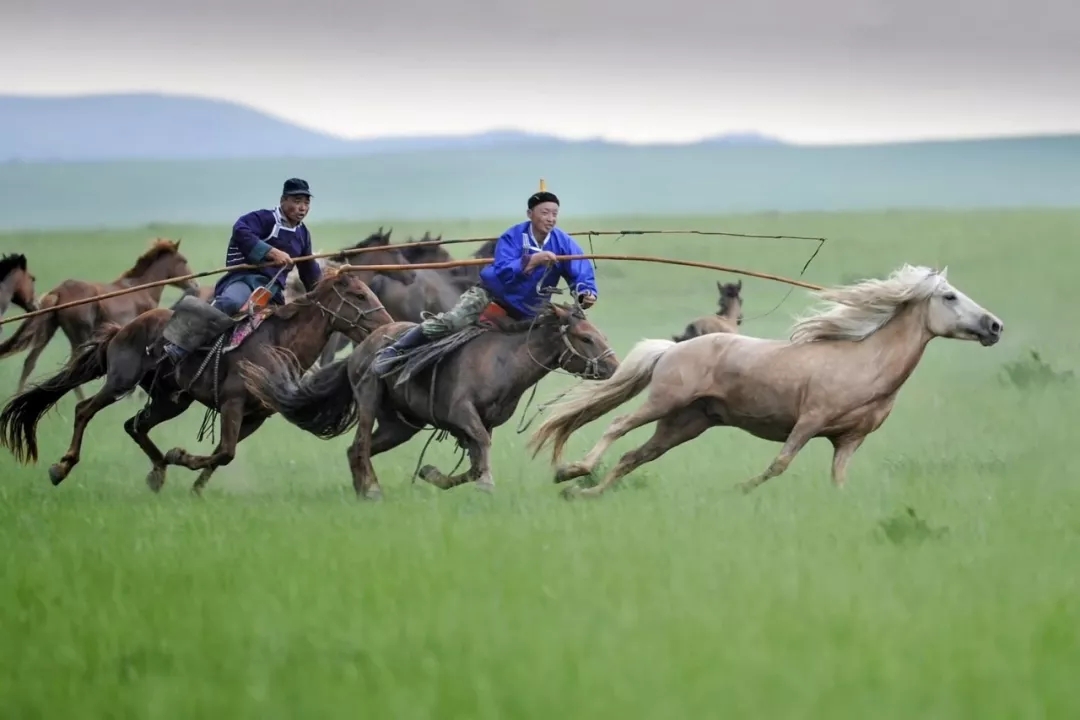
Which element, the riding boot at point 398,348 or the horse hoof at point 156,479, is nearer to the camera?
the riding boot at point 398,348

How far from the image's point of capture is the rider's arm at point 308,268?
40.1 feet

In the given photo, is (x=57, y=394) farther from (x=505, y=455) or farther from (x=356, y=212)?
(x=356, y=212)

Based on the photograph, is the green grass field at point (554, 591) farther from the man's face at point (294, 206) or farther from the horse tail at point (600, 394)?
the man's face at point (294, 206)

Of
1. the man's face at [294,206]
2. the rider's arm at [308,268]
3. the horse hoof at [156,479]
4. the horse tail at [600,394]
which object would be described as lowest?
the horse hoof at [156,479]

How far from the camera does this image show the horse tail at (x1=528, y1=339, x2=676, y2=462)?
11094 millimetres

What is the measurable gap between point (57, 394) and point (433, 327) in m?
3.07

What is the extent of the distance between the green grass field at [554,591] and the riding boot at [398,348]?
80 cm

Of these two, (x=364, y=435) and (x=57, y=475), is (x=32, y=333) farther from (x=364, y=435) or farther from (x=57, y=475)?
(x=364, y=435)

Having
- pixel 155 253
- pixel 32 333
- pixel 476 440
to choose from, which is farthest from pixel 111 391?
pixel 32 333

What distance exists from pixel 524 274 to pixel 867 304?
199 centimetres

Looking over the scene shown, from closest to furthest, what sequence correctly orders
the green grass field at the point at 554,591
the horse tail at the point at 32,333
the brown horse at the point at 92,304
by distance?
the green grass field at the point at 554,591, the brown horse at the point at 92,304, the horse tail at the point at 32,333

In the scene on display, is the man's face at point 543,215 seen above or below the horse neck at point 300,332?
above

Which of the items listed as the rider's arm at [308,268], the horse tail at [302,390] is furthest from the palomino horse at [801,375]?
the rider's arm at [308,268]

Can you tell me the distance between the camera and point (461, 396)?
436 inches
